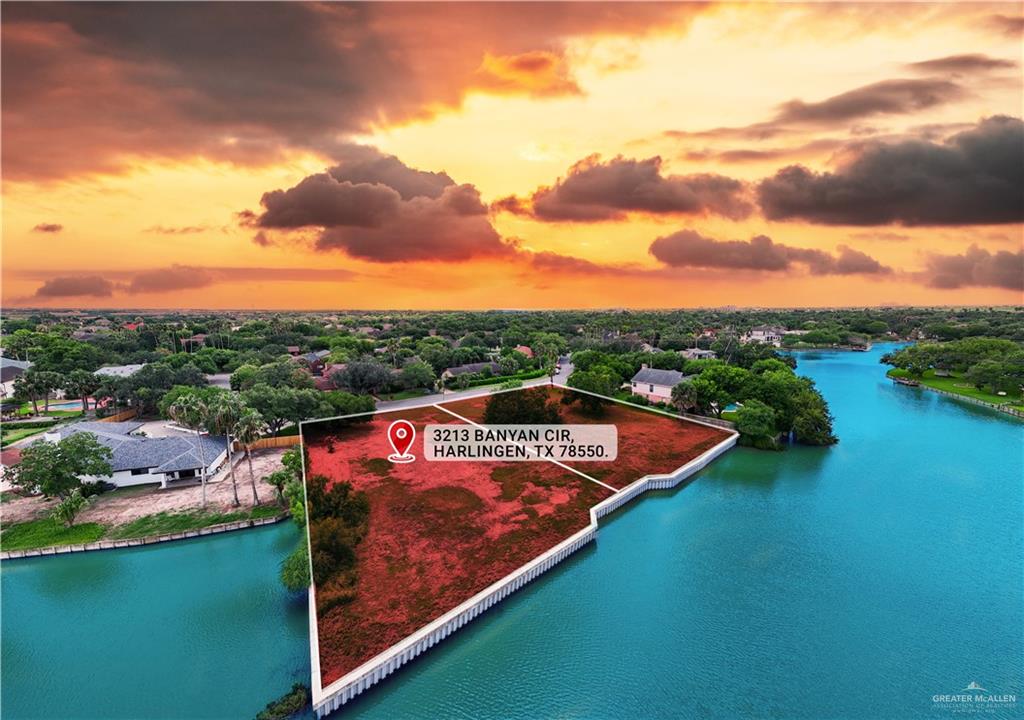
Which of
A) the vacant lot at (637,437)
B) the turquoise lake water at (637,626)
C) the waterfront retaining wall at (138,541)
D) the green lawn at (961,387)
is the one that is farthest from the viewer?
the green lawn at (961,387)

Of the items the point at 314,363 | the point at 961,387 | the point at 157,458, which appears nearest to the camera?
the point at 157,458

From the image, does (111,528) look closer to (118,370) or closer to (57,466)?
(57,466)

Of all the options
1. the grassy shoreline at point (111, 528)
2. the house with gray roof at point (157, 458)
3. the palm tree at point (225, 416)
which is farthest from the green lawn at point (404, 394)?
the grassy shoreline at point (111, 528)

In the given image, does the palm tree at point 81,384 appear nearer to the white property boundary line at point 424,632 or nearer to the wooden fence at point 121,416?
the wooden fence at point 121,416

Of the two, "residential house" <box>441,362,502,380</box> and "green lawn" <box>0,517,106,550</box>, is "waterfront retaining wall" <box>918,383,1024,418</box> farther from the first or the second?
"green lawn" <box>0,517,106,550</box>

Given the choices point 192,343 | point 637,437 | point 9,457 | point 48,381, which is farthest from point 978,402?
point 192,343

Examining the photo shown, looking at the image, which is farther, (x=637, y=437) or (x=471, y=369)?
(x=471, y=369)

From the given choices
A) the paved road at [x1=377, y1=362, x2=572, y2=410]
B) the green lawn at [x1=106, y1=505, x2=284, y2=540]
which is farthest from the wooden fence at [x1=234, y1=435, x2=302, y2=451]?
the green lawn at [x1=106, y1=505, x2=284, y2=540]
